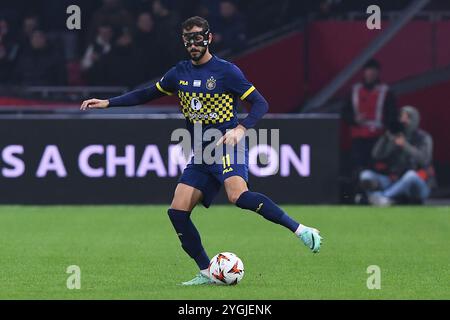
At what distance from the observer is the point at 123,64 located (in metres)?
19.5

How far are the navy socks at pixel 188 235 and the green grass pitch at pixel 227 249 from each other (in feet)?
0.95

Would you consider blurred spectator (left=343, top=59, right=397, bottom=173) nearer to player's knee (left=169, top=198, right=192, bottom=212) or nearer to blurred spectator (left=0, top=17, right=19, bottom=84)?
blurred spectator (left=0, top=17, right=19, bottom=84)

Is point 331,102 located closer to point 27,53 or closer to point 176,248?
point 27,53

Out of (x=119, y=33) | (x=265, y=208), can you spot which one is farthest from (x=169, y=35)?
(x=265, y=208)

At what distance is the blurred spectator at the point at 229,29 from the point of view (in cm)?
1966

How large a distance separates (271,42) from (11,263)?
29.9 ft

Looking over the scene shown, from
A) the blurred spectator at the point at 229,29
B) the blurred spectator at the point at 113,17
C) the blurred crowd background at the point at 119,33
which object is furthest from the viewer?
the blurred spectator at the point at 113,17

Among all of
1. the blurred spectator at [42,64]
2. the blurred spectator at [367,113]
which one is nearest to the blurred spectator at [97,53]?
the blurred spectator at [42,64]

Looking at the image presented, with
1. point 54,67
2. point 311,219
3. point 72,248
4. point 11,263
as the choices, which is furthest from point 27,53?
point 11,263

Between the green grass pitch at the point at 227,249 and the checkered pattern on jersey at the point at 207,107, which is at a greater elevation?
the checkered pattern on jersey at the point at 207,107

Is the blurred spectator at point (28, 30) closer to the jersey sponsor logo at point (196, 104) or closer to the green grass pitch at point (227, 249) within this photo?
the green grass pitch at point (227, 249)

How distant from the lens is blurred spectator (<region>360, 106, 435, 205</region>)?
17.7 metres

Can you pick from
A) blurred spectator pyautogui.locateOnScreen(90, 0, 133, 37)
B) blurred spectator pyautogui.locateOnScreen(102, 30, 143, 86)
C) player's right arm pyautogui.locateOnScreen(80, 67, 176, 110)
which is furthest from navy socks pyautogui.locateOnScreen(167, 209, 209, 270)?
blurred spectator pyautogui.locateOnScreen(90, 0, 133, 37)

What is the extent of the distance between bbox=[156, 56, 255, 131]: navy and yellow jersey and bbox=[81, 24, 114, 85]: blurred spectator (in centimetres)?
940
